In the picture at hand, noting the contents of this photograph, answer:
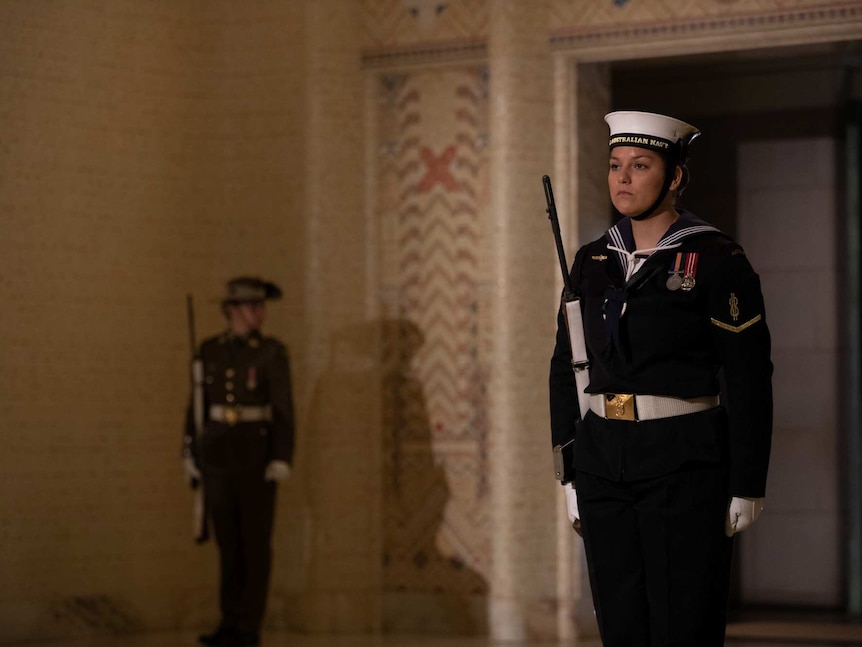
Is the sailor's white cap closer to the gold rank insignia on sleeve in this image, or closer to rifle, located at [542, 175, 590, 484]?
rifle, located at [542, 175, 590, 484]

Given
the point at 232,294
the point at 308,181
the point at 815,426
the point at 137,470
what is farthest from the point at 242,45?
the point at 815,426

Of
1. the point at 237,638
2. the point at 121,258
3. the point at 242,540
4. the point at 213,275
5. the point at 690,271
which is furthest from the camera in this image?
the point at 213,275

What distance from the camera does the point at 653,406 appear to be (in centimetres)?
365

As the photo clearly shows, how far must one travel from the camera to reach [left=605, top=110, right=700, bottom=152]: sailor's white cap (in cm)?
374

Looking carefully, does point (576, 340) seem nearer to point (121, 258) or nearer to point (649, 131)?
point (649, 131)

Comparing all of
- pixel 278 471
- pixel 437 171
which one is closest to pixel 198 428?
pixel 278 471

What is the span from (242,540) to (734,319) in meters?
3.87

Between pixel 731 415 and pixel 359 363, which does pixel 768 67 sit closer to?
pixel 359 363

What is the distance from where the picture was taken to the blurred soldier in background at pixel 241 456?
268 inches

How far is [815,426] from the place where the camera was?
8.14 m

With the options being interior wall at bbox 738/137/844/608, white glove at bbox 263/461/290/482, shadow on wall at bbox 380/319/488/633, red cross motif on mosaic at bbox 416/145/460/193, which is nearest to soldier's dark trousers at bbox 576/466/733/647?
white glove at bbox 263/461/290/482

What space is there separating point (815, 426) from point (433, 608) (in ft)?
8.40

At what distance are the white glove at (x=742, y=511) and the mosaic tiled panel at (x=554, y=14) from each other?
373 centimetres

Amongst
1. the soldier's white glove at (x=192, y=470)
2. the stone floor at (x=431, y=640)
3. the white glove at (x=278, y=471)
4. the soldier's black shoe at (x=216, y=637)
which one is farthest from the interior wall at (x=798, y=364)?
the soldier's white glove at (x=192, y=470)
